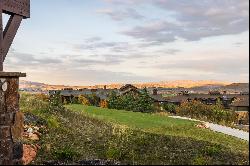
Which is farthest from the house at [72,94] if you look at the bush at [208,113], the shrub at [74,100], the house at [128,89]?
the bush at [208,113]

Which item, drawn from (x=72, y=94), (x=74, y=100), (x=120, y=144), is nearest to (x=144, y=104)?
(x=74, y=100)

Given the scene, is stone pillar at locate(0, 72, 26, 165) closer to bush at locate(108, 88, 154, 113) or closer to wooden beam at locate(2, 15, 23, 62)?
wooden beam at locate(2, 15, 23, 62)

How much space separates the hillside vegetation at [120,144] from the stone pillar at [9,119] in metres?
1.16

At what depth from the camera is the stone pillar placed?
8812 millimetres

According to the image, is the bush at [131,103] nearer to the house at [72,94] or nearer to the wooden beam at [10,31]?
the house at [72,94]

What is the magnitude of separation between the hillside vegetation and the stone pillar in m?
1.16

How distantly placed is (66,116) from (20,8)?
9062 millimetres

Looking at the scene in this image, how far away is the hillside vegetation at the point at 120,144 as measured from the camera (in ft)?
33.5

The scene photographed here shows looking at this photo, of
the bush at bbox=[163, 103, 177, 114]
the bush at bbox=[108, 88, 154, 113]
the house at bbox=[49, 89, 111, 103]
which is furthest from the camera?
the house at bbox=[49, 89, 111, 103]

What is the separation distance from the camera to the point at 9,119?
8.90 metres

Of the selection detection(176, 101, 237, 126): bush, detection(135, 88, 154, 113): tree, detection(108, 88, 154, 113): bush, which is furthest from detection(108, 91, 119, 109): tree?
detection(176, 101, 237, 126): bush

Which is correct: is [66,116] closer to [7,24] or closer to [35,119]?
[35,119]


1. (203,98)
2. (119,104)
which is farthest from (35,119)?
(203,98)

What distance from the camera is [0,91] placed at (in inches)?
346
